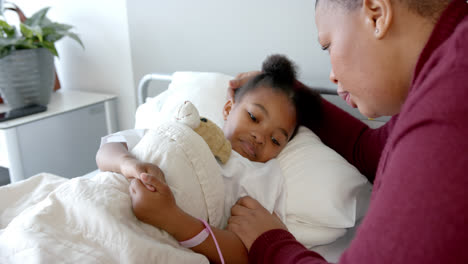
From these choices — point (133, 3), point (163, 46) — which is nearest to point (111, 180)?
point (163, 46)

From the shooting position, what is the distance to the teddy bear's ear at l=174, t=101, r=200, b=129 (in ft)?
3.40

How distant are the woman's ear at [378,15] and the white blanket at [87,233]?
0.56 metres

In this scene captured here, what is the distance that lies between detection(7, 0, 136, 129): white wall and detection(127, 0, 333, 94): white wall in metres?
0.10

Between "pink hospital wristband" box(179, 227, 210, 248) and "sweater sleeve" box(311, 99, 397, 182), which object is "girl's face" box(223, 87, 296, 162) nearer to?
"sweater sleeve" box(311, 99, 397, 182)

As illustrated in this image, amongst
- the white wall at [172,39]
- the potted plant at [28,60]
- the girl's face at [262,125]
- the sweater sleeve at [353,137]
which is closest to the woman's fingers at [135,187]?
the girl's face at [262,125]

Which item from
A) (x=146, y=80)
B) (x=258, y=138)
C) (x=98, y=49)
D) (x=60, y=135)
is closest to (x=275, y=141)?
(x=258, y=138)

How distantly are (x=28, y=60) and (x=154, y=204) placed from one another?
1470 mm

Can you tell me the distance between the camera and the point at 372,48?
23.4 inches

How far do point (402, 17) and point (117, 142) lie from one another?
0.83m

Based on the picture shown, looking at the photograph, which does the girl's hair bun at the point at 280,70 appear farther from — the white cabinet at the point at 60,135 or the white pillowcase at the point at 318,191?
the white cabinet at the point at 60,135

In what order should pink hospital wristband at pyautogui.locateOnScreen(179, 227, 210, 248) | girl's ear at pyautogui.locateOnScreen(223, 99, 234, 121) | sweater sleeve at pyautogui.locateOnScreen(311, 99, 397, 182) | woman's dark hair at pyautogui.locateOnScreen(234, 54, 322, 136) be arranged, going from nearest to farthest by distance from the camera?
pink hospital wristband at pyautogui.locateOnScreen(179, 227, 210, 248) < sweater sleeve at pyautogui.locateOnScreen(311, 99, 397, 182) < woman's dark hair at pyautogui.locateOnScreen(234, 54, 322, 136) < girl's ear at pyautogui.locateOnScreen(223, 99, 234, 121)

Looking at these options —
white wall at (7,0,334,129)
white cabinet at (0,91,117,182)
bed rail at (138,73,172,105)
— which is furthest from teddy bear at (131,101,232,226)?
white cabinet at (0,91,117,182)

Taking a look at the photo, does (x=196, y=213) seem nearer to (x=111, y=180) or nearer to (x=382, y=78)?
(x=111, y=180)

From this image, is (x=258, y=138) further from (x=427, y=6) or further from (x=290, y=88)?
(x=427, y=6)
